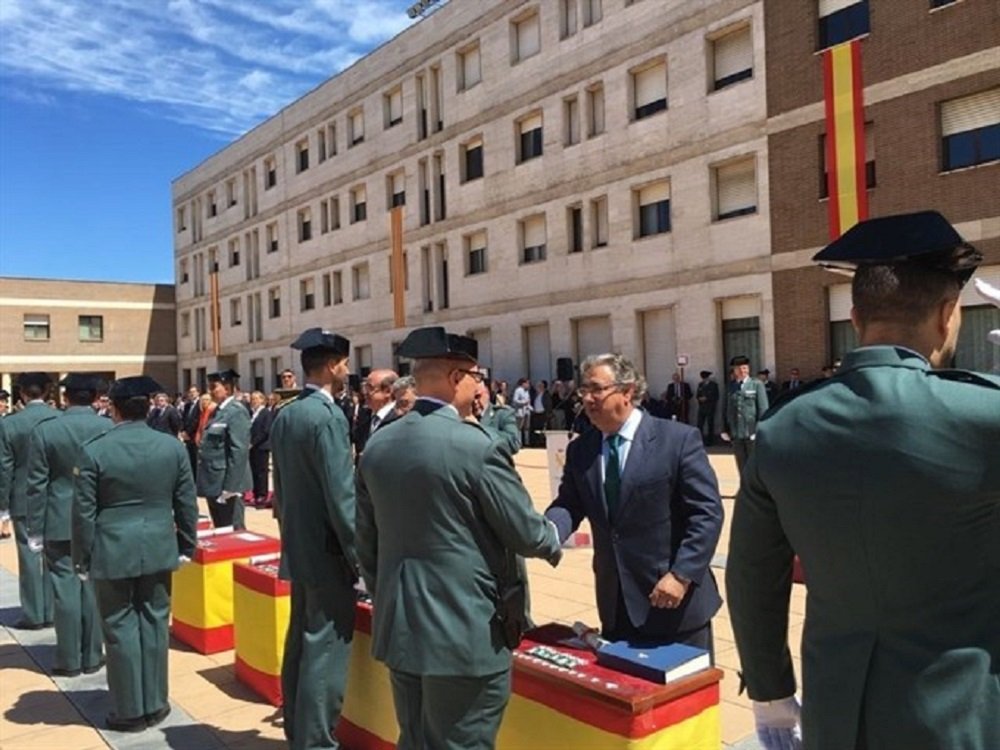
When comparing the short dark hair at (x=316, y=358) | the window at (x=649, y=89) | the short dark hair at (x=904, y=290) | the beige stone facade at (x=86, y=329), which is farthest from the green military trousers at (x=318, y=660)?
the beige stone facade at (x=86, y=329)

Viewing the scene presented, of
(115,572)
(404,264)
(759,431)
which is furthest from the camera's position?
(404,264)

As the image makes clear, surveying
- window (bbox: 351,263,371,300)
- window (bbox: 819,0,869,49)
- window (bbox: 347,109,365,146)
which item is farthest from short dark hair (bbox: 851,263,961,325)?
window (bbox: 347,109,365,146)

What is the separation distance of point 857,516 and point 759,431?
0.30 meters

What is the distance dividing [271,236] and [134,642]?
38.4 metres

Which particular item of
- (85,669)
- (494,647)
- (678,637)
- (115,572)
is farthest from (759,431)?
(85,669)

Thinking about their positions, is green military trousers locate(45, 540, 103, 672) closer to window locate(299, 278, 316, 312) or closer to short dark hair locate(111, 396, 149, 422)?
short dark hair locate(111, 396, 149, 422)

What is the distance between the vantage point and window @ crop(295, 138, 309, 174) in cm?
3850

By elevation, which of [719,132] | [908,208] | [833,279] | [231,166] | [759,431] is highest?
[231,166]

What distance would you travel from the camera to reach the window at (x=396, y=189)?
32.6m

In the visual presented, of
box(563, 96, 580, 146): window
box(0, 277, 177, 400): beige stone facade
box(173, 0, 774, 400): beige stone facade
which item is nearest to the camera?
box(173, 0, 774, 400): beige stone facade

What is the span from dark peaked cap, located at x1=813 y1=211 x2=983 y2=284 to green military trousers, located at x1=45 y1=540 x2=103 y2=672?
5.86 meters

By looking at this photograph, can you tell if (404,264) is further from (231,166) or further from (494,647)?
(494,647)

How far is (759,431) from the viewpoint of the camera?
2.00 metres

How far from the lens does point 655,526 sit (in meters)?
3.75
